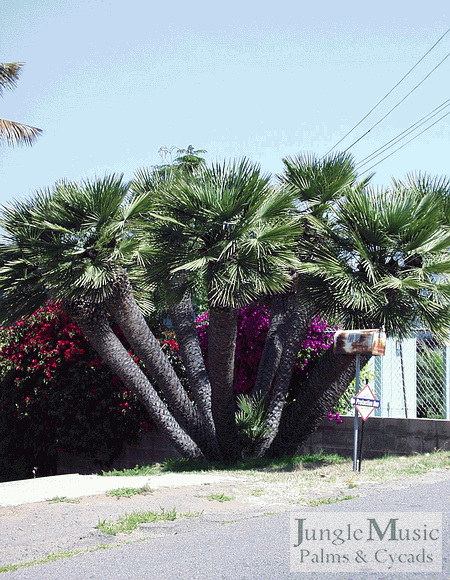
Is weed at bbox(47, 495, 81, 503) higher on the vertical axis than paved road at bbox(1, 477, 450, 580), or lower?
higher

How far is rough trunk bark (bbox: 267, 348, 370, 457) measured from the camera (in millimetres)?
10148

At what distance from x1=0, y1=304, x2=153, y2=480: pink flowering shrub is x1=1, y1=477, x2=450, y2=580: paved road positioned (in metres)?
7.41

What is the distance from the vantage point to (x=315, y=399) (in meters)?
10.6

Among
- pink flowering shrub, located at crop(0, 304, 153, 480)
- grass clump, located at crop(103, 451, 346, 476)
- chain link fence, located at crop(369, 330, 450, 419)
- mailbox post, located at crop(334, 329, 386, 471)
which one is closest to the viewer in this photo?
mailbox post, located at crop(334, 329, 386, 471)

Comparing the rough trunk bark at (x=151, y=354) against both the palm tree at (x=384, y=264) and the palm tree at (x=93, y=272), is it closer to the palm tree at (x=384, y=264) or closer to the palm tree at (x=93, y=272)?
the palm tree at (x=93, y=272)

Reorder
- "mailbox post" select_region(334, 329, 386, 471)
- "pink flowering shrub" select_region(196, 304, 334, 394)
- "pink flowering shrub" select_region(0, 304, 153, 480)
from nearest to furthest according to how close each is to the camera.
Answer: "mailbox post" select_region(334, 329, 386, 471), "pink flowering shrub" select_region(196, 304, 334, 394), "pink flowering shrub" select_region(0, 304, 153, 480)

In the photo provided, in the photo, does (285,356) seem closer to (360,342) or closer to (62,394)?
(360,342)

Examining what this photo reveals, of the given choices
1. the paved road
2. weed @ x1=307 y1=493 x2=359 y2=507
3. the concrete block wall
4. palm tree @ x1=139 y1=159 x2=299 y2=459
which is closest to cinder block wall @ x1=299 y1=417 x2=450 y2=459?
the concrete block wall

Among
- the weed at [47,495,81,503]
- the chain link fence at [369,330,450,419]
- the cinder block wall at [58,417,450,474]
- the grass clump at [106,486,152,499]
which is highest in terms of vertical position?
the chain link fence at [369,330,450,419]

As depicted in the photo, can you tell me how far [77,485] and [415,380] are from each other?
6.28m

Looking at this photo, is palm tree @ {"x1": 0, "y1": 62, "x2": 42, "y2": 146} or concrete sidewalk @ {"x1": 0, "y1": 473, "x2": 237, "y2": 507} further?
palm tree @ {"x1": 0, "y1": 62, "x2": 42, "y2": 146}

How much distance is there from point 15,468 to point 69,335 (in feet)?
13.7

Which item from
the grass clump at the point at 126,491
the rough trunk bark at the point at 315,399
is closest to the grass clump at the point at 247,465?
the rough trunk bark at the point at 315,399

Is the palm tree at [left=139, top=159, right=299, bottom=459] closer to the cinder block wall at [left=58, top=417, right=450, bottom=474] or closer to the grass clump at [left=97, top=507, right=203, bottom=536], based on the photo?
the cinder block wall at [left=58, top=417, right=450, bottom=474]
